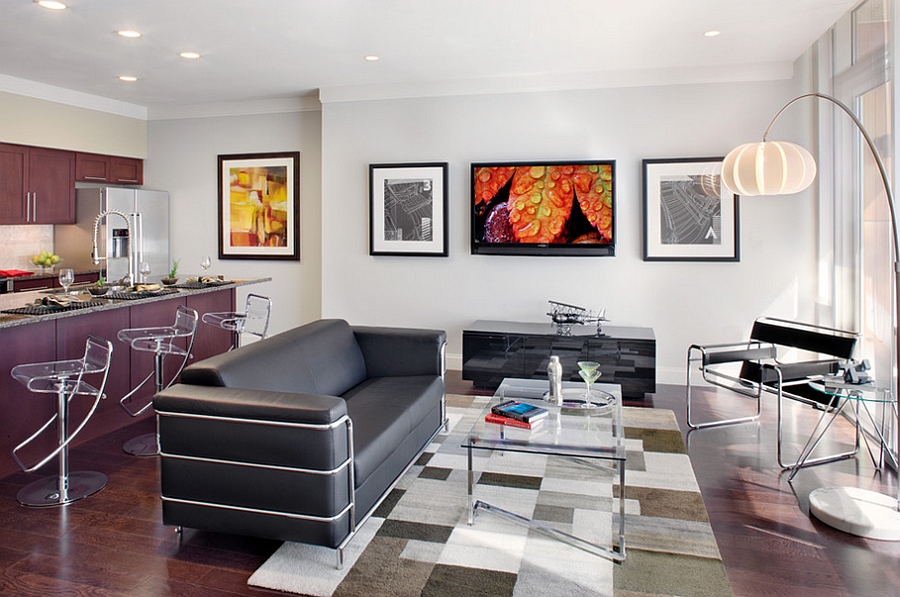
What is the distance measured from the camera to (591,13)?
14.3ft

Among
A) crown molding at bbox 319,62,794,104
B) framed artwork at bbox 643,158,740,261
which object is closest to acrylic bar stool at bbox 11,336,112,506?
crown molding at bbox 319,62,794,104

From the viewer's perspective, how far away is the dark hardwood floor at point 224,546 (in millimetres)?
2537

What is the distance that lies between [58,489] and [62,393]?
0.54 metres

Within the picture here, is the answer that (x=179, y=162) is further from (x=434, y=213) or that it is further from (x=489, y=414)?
(x=489, y=414)

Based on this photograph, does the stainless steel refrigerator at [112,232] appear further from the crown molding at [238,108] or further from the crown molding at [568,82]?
the crown molding at [568,82]

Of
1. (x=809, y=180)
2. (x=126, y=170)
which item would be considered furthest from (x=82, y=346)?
(x=809, y=180)

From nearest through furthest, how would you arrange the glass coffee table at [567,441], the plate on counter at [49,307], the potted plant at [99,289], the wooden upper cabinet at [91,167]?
the glass coffee table at [567,441] → the plate on counter at [49,307] → the potted plant at [99,289] → the wooden upper cabinet at [91,167]

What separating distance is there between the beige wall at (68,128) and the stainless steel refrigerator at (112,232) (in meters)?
0.52

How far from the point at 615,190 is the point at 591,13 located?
1.90 meters

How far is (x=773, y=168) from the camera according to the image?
3998 millimetres

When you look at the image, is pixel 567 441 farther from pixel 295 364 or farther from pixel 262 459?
pixel 295 364

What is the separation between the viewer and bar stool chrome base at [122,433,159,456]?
13.4ft

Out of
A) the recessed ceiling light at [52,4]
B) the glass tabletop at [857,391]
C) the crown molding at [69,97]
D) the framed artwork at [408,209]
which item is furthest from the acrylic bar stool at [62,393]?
the crown molding at [69,97]

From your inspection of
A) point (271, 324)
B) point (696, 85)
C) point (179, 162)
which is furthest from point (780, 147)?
point (179, 162)
